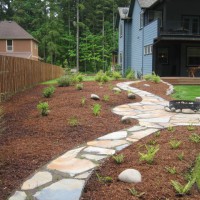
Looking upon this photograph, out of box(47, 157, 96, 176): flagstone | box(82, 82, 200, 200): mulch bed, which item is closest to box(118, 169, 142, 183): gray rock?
box(82, 82, 200, 200): mulch bed

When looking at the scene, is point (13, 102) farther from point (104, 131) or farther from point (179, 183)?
point (179, 183)

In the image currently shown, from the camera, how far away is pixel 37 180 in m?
3.63

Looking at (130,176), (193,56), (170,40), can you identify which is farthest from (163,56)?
(130,176)

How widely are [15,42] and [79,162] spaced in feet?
117

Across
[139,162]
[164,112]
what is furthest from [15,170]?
[164,112]

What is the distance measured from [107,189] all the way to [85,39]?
129 ft

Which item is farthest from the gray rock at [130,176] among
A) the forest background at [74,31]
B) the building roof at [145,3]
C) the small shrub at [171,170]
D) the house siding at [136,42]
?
the forest background at [74,31]

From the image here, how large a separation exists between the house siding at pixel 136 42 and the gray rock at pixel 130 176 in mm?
19468

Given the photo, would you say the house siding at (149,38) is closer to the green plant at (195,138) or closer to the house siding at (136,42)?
the house siding at (136,42)

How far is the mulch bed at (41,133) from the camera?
396 centimetres

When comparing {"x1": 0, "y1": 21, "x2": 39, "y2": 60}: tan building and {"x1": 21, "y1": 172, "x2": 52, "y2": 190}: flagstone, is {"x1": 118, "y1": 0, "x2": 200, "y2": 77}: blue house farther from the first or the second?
{"x1": 0, "y1": 21, "x2": 39, "y2": 60}: tan building

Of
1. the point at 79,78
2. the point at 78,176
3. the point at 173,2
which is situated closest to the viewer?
the point at 78,176

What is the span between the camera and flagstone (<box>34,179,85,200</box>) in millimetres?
3207

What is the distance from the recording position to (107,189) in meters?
3.35
